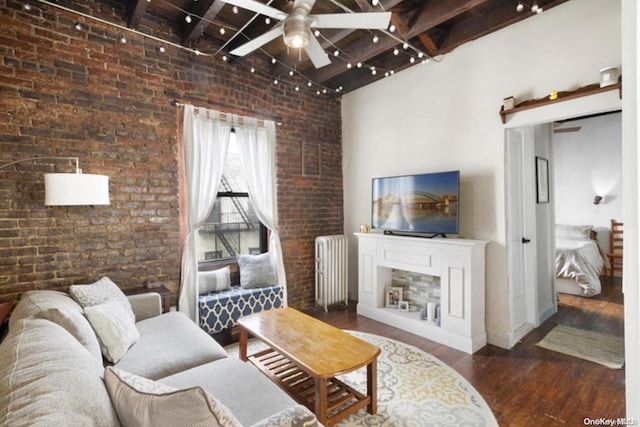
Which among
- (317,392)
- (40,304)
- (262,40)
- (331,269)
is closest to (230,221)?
(331,269)

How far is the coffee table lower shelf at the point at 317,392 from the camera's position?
1.87 meters

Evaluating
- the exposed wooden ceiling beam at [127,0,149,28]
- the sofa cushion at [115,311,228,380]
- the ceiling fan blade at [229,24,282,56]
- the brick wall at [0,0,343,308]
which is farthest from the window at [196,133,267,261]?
the ceiling fan blade at [229,24,282,56]

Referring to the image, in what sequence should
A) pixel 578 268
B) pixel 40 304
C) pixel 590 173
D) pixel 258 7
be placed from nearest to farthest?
pixel 258 7 < pixel 40 304 < pixel 578 268 < pixel 590 173

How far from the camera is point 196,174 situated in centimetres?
334

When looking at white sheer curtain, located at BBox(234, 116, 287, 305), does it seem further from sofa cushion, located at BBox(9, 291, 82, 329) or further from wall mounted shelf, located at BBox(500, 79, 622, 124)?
wall mounted shelf, located at BBox(500, 79, 622, 124)

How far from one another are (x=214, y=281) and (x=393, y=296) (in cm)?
218

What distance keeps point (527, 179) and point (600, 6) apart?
5.26 ft

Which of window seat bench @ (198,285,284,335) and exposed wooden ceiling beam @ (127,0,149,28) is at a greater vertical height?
exposed wooden ceiling beam @ (127,0,149,28)

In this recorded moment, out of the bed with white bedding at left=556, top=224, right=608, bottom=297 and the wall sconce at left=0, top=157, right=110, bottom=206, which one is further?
the bed with white bedding at left=556, top=224, right=608, bottom=297

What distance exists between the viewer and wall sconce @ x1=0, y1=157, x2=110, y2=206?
7.34 feet

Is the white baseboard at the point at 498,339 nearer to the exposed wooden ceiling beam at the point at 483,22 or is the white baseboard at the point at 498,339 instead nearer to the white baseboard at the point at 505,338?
the white baseboard at the point at 505,338

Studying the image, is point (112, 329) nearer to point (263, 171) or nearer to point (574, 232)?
point (263, 171)

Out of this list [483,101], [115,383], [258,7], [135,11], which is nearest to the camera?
[115,383]

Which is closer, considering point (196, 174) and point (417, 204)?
point (196, 174)
